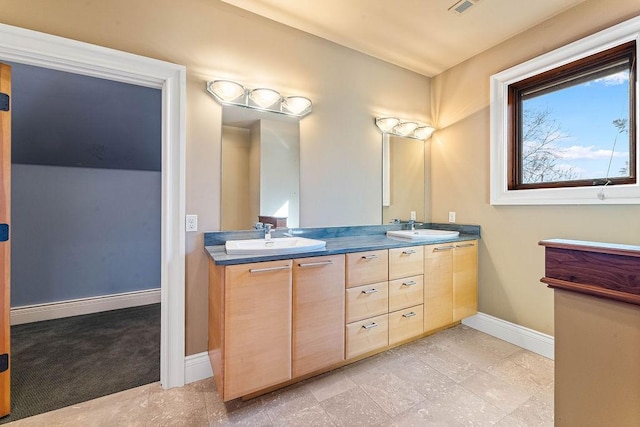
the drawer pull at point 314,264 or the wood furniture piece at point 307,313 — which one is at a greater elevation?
the drawer pull at point 314,264

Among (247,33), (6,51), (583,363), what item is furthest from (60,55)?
(583,363)

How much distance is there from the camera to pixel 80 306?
2986 millimetres

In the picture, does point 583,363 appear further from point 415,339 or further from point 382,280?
point 415,339

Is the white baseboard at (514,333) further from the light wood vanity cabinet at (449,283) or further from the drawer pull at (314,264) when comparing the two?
the drawer pull at (314,264)

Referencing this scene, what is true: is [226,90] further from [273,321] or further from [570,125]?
[570,125]

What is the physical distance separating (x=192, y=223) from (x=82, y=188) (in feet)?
6.67

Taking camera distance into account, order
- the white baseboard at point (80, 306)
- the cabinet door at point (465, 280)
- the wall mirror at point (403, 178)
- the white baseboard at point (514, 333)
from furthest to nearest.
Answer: the wall mirror at point (403, 178)
the white baseboard at point (80, 306)
the cabinet door at point (465, 280)
the white baseboard at point (514, 333)

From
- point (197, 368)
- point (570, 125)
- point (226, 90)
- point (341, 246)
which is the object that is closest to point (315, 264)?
point (341, 246)

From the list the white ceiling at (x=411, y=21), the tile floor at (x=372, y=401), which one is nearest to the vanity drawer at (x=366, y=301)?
the tile floor at (x=372, y=401)

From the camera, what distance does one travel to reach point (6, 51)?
145 cm

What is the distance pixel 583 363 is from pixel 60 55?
104 inches

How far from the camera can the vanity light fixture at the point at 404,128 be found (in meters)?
2.80

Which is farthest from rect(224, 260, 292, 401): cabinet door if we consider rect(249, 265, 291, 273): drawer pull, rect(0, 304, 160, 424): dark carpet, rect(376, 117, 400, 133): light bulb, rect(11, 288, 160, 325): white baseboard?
rect(11, 288, 160, 325): white baseboard

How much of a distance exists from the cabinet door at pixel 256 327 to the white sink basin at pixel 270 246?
0.08 m
